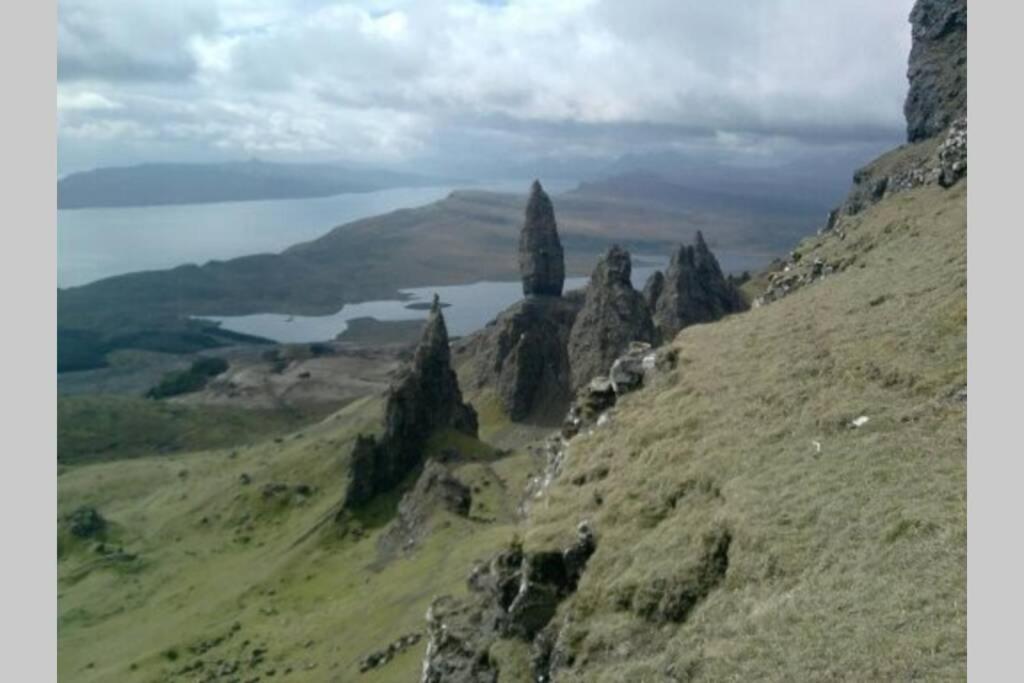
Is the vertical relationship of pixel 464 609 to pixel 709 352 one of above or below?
below

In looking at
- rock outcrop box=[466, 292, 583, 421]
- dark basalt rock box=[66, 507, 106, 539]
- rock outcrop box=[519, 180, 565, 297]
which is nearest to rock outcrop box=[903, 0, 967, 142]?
rock outcrop box=[466, 292, 583, 421]

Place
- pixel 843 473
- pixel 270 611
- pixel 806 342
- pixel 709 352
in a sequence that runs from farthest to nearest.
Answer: pixel 270 611, pixel 709 352, pixel 806 342, pixel 843 473

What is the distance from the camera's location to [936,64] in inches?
4429

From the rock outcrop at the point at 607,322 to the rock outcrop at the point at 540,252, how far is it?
27.6 m

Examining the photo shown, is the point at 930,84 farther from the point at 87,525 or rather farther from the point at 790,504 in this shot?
the point at 87,525

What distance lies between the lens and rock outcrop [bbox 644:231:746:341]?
171500mm

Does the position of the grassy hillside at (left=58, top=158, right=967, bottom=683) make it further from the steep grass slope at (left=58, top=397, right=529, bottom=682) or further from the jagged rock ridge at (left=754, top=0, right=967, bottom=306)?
the jagged rock ridge at (left=754, top=0, right=967, bottom=306)

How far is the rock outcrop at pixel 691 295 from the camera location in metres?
172

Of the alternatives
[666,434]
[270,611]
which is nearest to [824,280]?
[666,434]

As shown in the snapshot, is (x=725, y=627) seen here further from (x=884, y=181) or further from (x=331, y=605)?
(x=884, y=181)

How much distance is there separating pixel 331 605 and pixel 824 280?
193 ft

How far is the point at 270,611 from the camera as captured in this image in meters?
→ 101

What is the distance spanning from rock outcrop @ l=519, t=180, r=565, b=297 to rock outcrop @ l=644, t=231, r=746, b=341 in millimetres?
19942

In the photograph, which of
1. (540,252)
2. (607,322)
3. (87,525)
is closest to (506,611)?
(607,322)
